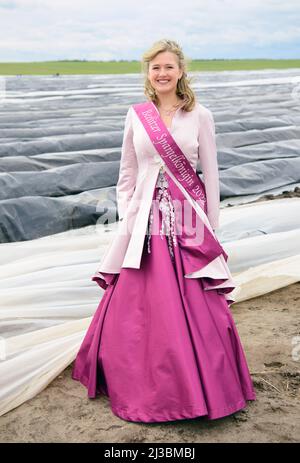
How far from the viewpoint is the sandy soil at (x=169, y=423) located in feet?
8.95

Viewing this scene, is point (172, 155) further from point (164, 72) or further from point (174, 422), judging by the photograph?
point (174, 422)

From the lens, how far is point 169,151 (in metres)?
2.80

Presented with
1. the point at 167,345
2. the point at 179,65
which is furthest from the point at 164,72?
the point at 167,345

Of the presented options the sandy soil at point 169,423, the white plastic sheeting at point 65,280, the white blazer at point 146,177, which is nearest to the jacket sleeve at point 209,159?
the white blazer at point 146,177

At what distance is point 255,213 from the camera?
580 cm

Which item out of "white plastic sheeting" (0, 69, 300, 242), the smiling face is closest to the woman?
the smiling face

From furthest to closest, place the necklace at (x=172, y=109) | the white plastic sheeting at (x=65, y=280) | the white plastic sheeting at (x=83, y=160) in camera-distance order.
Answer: the white plastic sheeting at (x=83, y=160) < the white plastic sheeting at (x=65, y=280) < the necklace at (x=172, y=109)

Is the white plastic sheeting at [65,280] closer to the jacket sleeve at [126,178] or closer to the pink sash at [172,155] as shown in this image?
the jacket sleeve at [126,178]

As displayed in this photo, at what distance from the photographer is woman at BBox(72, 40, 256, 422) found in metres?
2.74

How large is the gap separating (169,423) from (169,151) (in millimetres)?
1131

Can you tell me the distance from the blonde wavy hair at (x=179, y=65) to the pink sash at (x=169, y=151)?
12 cm

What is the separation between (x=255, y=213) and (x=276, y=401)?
293cm

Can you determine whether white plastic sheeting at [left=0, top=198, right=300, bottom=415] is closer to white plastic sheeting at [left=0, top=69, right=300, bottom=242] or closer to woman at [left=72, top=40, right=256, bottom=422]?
white plastic sheeting at [left=0, top=69, right=300, bottom=242]
